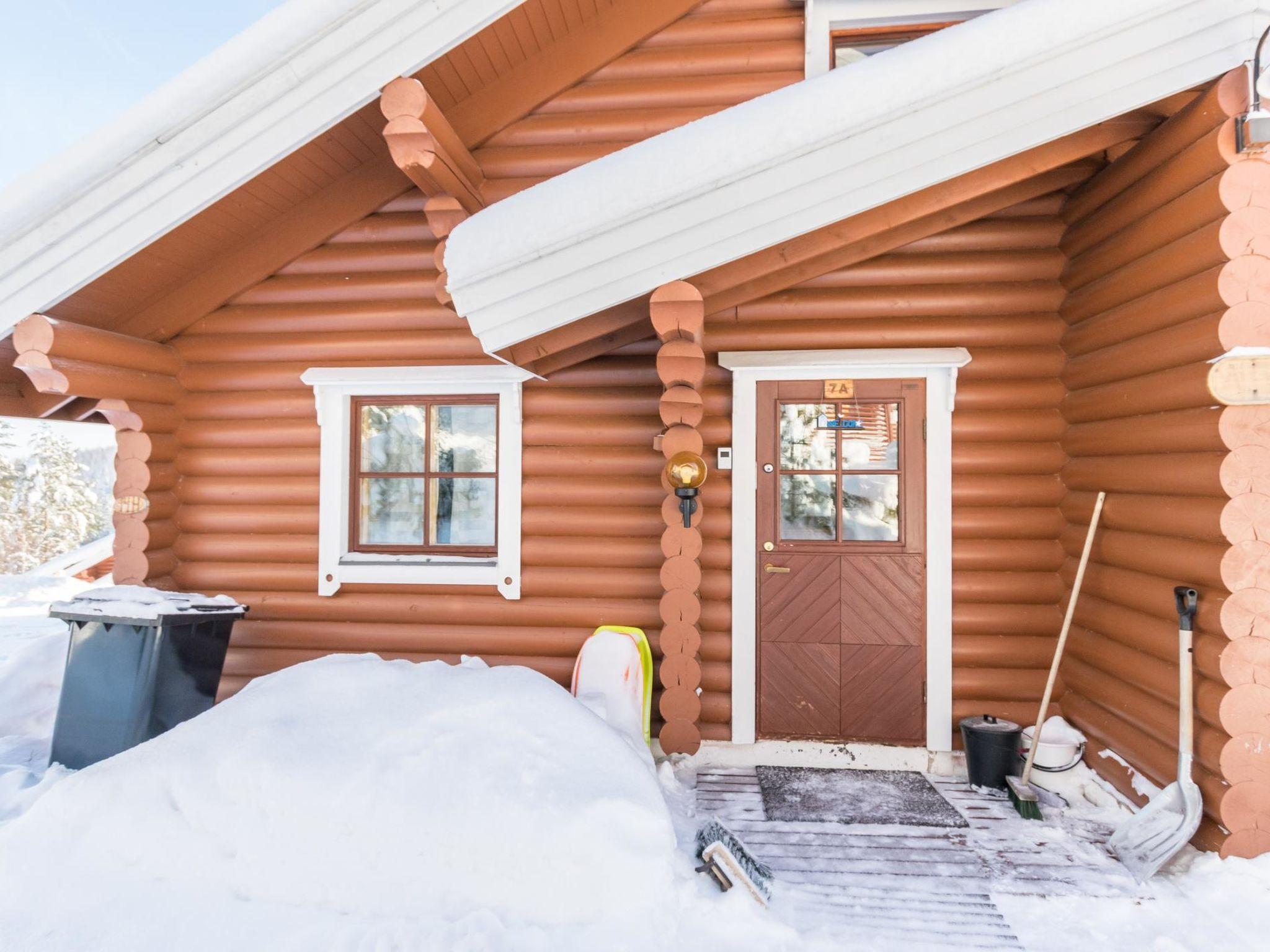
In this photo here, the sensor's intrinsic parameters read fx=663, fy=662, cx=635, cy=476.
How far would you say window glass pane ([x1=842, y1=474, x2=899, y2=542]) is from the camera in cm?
434

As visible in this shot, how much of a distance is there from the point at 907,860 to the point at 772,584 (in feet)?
5.51

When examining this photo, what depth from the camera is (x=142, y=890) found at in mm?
2523

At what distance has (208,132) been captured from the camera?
355 centimetres

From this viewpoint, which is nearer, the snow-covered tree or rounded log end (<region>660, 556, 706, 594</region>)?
rounded log end (<region>660, 556, 706, 594</region>)

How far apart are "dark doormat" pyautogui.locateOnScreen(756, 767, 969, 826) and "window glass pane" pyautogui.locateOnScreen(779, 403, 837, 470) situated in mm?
1933

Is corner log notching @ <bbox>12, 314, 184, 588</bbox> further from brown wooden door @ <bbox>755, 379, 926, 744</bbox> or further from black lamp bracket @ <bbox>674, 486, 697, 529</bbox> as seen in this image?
brown wooden door @ <bbox>755, 379, 926, 744</bbox>

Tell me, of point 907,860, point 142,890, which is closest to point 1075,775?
point 907,860

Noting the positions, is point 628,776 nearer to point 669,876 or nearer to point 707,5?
point 669,876

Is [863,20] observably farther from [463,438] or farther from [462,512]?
[462,512]

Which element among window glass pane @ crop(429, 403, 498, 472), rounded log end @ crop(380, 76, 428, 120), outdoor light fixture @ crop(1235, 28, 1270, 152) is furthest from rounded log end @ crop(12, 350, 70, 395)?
outdoor light fixture @ crop(1235, 28, 1270, 152)

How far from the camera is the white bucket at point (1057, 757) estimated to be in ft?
12.4

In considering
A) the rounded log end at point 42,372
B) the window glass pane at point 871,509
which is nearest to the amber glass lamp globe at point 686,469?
the window glass pane at point 871,509

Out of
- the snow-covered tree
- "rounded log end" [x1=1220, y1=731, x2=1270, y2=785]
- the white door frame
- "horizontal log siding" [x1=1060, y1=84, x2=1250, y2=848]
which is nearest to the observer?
"rounded log end" [x1=1220, y1=731, x2=1270, y2=785]

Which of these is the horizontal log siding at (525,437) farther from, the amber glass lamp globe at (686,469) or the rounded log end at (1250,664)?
the rounded log end at (1250,664)
